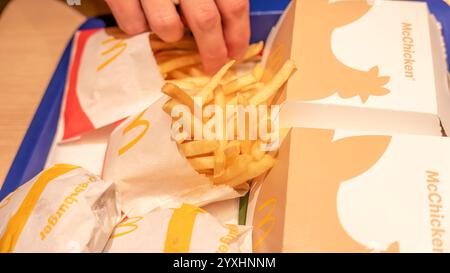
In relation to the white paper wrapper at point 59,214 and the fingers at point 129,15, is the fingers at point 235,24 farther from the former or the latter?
the white paper wrapper at point 59,214

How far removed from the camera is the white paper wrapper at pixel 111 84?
112 centimetres

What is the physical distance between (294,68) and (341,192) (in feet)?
1.02

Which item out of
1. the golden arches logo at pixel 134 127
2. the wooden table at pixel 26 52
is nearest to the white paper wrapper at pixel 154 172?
the golden arches logo at pixel 134 127

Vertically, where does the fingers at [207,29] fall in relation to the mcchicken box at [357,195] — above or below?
above

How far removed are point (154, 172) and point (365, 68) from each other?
510 millimetres

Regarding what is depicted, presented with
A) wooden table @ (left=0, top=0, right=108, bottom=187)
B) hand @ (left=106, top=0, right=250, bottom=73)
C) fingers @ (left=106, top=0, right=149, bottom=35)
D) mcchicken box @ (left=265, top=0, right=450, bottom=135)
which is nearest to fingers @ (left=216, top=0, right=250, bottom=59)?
hand @ (left=106, top=0, right=250, bottom=73)

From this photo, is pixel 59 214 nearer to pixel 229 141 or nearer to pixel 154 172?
pixel 154 172

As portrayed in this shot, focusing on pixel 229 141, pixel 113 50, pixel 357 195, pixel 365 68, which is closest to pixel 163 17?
pixel 113 50

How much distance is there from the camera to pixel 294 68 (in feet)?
3.15

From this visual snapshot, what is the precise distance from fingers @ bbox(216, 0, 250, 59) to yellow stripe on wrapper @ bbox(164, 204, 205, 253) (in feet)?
1.50

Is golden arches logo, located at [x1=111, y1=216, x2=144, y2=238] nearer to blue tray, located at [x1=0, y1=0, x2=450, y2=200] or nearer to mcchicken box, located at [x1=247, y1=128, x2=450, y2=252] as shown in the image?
mcchicken box, located at [x1=247, y1=128, x2=450, y2=252]

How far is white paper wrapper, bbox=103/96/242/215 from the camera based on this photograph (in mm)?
921

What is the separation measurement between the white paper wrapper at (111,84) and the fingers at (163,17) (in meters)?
0.06

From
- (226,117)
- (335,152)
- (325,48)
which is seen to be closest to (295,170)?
(335,152)
